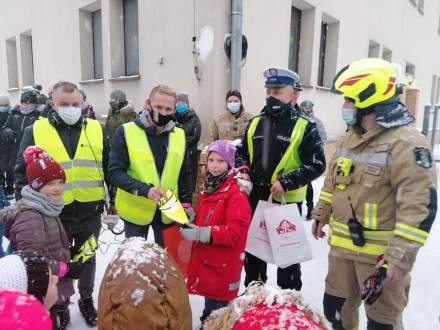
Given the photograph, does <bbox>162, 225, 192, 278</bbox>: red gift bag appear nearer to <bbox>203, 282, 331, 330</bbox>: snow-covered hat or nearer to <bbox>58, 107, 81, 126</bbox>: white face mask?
<bbox>58, 107, 81, 126</bbox>: white face mask

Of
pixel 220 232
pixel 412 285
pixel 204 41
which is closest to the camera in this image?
pixel 220 232

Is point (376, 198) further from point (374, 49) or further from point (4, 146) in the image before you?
point (374, 49)

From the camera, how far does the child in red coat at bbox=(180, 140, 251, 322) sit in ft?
7.45

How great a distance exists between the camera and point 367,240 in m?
1.92

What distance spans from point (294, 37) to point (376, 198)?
699 centimetres

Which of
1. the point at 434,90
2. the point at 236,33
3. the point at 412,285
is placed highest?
the point at 236,33

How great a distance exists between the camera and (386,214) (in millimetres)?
1857

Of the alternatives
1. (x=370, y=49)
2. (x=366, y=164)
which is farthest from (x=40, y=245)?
(x=370, y=49)

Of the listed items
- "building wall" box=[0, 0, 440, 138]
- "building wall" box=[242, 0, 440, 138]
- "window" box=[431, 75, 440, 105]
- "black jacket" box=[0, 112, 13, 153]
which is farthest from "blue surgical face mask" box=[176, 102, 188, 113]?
"window" box=[431, 75, 440, 105]

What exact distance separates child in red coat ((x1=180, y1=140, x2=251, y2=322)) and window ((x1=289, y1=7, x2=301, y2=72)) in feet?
20.6

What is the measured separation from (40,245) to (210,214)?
1.05m

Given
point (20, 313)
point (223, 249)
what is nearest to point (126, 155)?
point (223, 249)

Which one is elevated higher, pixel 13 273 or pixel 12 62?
pixel 12 62

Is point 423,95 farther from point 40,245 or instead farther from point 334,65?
point 40,245
